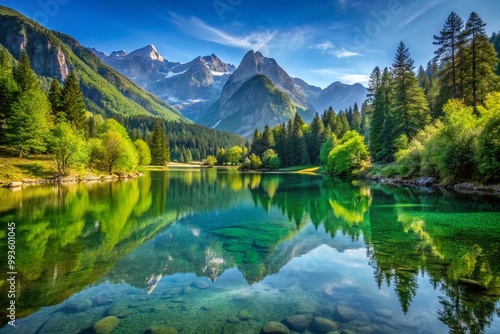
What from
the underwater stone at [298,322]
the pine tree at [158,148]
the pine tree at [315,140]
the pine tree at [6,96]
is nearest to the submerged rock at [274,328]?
the underwater stone at [298,322]

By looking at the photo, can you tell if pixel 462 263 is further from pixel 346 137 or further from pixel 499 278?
pixel 346 137

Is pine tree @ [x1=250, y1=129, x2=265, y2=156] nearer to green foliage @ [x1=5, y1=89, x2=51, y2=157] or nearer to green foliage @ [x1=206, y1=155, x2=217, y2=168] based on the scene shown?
green foliage @ [x1=206, y1=155, x2=217, y2=168]

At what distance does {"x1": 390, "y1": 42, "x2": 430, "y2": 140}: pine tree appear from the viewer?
62812 millimetres

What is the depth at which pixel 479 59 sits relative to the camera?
49.0 m

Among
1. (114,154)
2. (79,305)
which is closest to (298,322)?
(79,305)

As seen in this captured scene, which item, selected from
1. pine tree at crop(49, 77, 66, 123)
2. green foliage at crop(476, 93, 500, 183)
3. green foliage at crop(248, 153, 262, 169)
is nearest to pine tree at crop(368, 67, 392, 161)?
green foliage at crop(476, 93, 500, 183)

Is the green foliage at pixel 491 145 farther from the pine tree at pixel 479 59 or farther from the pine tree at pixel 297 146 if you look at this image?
the pine tree at pixel 297 146

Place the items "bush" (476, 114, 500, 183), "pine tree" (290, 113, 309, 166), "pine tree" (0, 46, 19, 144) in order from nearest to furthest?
1. "bush" (476, 114, 500, 183)
2. "pine tree" (0, 46, 19, 144)
3. "pine tree" (290, 113, 309, 166)

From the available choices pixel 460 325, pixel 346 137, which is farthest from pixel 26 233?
pixel 346 137

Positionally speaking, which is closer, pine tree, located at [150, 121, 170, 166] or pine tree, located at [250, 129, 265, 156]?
pine tree, located at [150, 121, 170, 166]

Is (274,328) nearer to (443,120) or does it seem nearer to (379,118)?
(443,120)

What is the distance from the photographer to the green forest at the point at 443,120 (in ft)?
125

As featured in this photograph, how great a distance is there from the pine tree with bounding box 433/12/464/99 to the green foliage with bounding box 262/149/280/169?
7627 cm

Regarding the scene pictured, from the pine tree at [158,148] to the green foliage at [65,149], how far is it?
73098 millimetres
